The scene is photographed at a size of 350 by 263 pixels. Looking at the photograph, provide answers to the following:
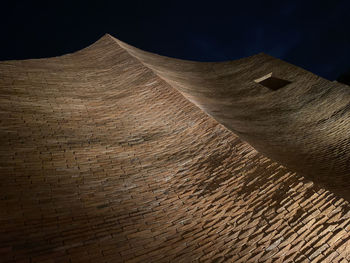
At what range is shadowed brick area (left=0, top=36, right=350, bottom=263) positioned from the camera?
2375mm

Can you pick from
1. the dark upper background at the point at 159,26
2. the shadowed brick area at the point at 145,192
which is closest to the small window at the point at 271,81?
the shadowed brick area at the point at 145,192

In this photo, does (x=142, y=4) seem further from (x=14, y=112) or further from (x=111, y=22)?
(x=14, y=112)

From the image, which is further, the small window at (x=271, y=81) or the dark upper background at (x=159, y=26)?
the dark upper background at (x=159, y=26)

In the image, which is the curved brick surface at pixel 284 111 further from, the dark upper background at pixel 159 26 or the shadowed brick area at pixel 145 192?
the dark upper background at pixel 159 26

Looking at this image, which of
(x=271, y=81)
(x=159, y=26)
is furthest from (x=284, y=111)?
(x=159, y=26)

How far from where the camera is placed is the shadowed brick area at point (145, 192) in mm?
2375

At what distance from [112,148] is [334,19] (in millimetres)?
39879

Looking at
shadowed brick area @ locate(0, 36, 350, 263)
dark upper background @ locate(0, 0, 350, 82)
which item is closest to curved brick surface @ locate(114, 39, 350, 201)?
shadowed brick area @ locate(0, 36, 350, 263)

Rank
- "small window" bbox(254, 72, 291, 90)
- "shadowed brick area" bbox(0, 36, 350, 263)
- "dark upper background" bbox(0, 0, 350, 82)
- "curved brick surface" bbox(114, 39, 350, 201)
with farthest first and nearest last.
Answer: "dark upper background" bbox(0, 0, 350, 82) → "small window" bbox(254, 72, 291, 90) → "curved brick surface" bbox(114, 39, 350, 201) → "shadowed brick area" bbox(0, 36, 350, 263)

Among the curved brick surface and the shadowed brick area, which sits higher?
the curved brick surface

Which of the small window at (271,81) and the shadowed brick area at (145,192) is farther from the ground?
the small window at (271,81)

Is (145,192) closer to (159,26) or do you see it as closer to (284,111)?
(284,111)

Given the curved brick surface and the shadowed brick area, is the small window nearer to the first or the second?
the curved brick surface

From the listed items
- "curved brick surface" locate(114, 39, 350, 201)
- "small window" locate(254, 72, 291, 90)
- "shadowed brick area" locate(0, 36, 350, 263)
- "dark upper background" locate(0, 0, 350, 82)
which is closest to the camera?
"shadowed brick area" locate(0, 36, 350, 263)
